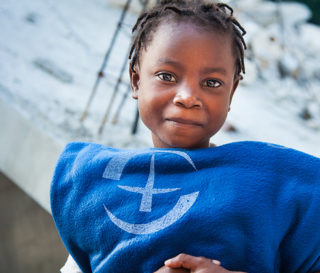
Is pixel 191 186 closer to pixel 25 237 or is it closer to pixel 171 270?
pixel 171 270

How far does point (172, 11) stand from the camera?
0.62 m

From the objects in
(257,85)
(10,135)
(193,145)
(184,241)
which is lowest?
(10,135)

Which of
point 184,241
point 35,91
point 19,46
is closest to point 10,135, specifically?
point 35,91

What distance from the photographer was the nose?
1.82 feet

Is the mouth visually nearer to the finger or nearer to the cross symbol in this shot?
the cross symbol

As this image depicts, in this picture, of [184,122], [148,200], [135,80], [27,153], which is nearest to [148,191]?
[148,200]

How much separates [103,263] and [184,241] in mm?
167

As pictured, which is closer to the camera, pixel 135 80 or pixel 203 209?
pixel 203 209

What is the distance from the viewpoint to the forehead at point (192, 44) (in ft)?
1.86

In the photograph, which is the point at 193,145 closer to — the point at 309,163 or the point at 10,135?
the point at 309,163

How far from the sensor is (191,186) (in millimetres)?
570

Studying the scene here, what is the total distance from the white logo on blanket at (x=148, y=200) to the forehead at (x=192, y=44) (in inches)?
6.9

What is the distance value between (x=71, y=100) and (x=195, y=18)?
1.96 m

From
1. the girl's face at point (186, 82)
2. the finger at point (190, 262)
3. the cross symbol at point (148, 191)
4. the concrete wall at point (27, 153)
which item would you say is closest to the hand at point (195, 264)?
the finger at point (190, 262)
